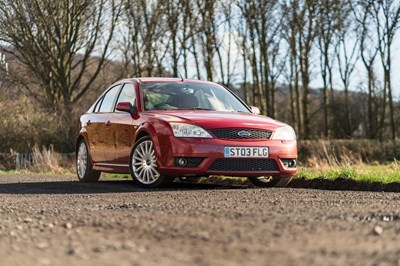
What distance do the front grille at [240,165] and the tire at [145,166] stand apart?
73cm

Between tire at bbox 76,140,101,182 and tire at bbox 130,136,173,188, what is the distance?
188 centimetres

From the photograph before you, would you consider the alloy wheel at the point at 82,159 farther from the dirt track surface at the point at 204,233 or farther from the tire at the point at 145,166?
the dirt track surface at the point at 204,233

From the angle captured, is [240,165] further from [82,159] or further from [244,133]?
[82,159]

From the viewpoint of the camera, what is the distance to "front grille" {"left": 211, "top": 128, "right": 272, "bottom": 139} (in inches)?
356

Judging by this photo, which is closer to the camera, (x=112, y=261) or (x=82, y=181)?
(x=112, y=261)

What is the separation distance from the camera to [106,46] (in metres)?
34.2

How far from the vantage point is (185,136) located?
9000 mm

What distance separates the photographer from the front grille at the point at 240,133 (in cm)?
905

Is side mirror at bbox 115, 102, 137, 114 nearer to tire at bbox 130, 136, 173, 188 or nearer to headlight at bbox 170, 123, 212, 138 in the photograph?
tire at bbox 130, 136, 173, 188

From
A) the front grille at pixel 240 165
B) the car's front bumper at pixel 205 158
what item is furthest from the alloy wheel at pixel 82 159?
the front grille at pixel 240 165

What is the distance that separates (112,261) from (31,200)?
4.44 m

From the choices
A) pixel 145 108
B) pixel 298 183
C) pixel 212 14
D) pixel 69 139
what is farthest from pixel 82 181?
pixel 212 14

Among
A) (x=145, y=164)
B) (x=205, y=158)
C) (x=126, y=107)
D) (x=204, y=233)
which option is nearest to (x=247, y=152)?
(x=205, y=158)

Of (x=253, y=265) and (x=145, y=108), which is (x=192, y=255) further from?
(x=145, y=108)
